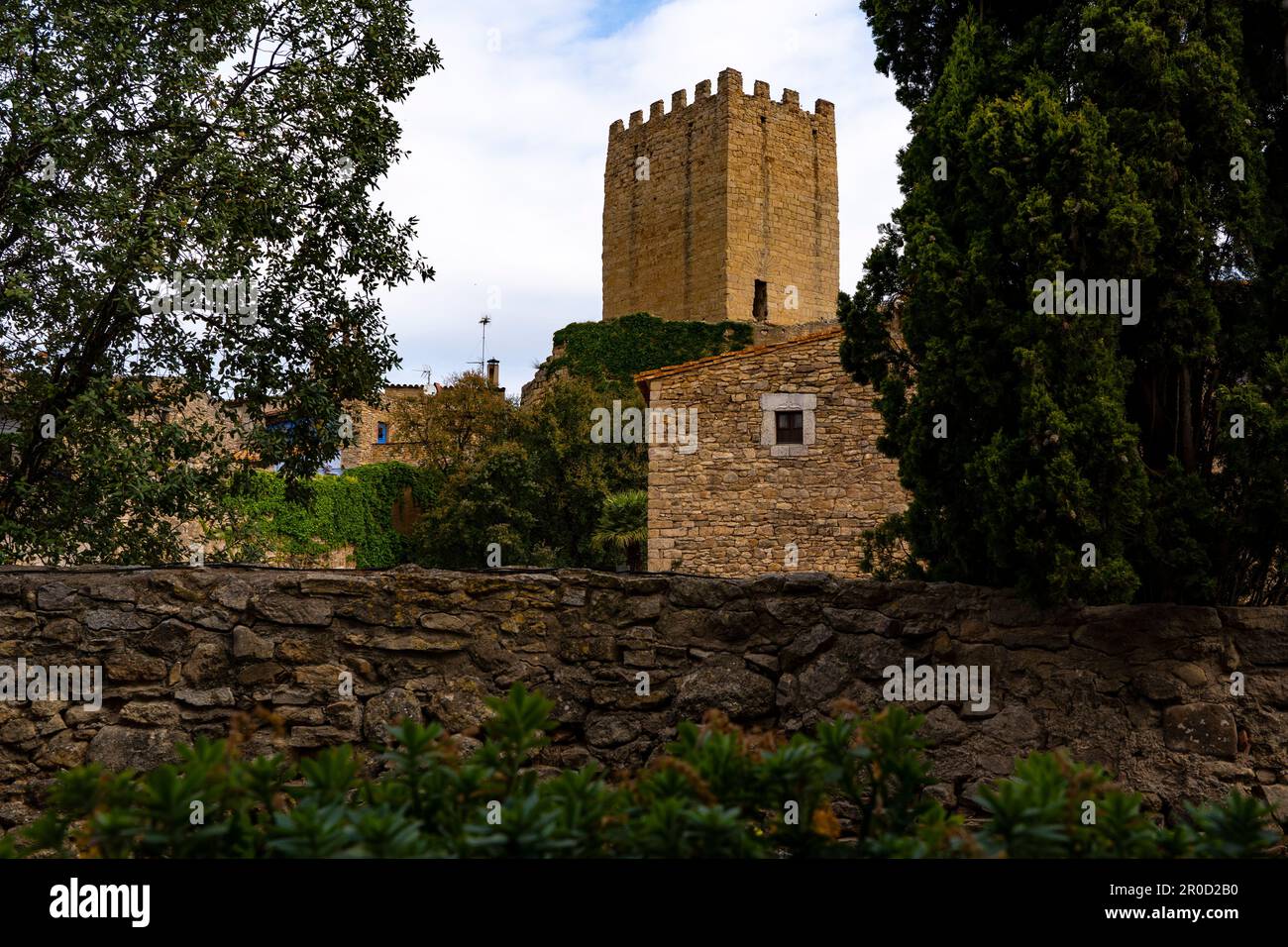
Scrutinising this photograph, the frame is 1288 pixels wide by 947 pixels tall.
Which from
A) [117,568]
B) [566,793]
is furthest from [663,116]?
[566,793]

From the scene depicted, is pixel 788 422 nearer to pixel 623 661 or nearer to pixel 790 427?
pixel 790 427

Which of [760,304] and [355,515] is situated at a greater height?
[760,304]

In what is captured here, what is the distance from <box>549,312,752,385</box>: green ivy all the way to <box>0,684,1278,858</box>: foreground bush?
26.8 metres

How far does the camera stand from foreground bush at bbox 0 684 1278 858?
5.56 ft

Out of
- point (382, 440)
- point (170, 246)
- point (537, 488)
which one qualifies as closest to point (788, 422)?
point (170, 246)

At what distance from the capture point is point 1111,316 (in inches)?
194

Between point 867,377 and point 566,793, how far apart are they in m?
5.41

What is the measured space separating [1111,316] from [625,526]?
62.7ft

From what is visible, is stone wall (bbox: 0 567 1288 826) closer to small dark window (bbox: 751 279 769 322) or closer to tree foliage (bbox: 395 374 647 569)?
tree foliage (bbox: 395 374 647 569)

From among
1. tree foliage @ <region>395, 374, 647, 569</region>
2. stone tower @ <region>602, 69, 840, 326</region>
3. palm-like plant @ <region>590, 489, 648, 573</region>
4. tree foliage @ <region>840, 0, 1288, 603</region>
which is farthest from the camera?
stone tower @ <region>602, 69, 840, 326</region>

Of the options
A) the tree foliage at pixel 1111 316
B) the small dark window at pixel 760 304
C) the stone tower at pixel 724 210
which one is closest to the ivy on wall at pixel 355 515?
the stone tower at pixel 724 210

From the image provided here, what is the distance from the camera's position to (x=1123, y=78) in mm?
5328

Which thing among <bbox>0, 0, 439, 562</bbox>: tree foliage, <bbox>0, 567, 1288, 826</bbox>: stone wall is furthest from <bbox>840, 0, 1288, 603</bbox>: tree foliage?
<bbox>0, 0, 439, 562</bbox>: tree foliage
